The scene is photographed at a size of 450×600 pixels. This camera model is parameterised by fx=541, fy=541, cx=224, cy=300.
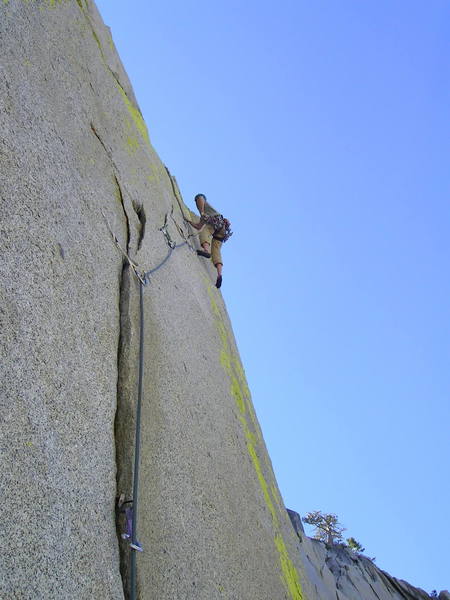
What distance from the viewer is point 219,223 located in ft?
30.6

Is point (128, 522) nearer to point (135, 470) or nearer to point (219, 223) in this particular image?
point (135, 470)

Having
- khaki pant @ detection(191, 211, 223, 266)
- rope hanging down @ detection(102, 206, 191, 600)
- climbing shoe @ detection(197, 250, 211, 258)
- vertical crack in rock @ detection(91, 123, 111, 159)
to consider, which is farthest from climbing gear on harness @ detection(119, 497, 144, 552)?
khaki pant @ detection(191, 211, 223, 266)

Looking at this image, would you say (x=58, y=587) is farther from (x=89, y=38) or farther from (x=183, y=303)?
(x=89, y=38)

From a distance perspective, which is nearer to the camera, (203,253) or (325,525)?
(203,253)

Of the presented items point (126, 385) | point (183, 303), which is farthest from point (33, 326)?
point (183, 303)

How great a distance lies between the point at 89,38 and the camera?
5.63 m

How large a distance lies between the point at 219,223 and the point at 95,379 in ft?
21.4

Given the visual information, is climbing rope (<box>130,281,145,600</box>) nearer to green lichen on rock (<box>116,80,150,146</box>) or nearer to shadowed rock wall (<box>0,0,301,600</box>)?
shadowed rock wall (<box>0,0,301,600</box>)

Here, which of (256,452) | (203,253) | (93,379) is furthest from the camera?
(203,253)

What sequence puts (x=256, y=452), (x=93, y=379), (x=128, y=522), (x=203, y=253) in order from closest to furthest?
(x=128, y=522)
(x=93, y=379)
(x=256, y=452)
(x=203, y=253)

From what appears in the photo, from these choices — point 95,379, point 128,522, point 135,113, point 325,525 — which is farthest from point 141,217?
point 325,525

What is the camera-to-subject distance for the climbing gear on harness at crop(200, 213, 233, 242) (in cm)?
929

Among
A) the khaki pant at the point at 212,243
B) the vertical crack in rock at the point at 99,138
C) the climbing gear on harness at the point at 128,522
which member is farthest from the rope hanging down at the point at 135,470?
the khaki pant at the point at 212,243

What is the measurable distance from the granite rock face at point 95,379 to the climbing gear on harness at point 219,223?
10.9ft
